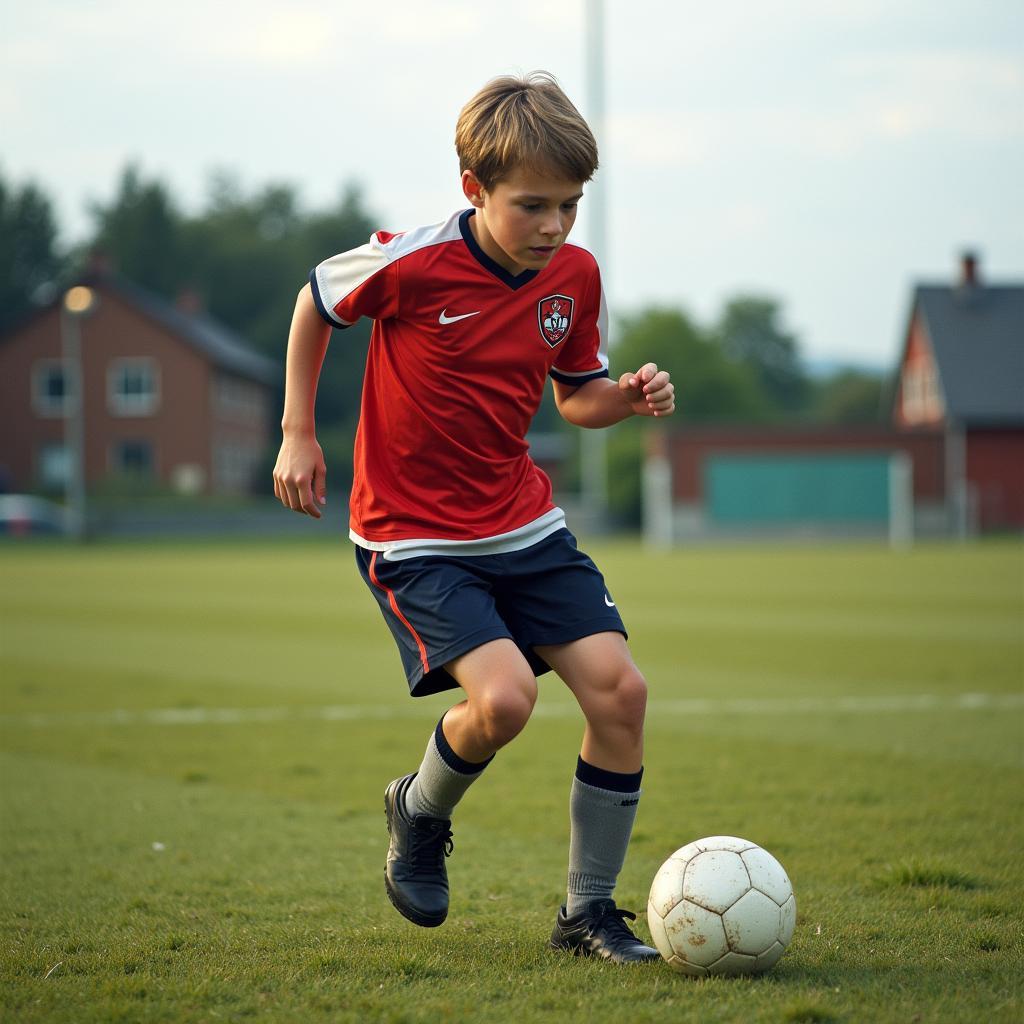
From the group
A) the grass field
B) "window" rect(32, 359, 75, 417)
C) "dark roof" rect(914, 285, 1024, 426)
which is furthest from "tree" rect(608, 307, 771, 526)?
the grass field

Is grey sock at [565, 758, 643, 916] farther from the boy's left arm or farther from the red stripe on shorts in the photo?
the boy's left arm

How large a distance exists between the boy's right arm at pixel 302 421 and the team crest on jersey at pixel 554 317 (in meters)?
0.61

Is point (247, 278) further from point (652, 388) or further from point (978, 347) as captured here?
point (652, 388)

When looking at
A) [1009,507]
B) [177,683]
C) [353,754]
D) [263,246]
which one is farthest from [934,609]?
[263,246]

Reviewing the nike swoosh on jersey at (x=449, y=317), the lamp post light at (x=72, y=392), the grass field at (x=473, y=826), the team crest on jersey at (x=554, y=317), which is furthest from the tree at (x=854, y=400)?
the nike swoosh on jersey at (x=449, y=317)

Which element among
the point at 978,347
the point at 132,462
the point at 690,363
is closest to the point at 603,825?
the point at 978,347

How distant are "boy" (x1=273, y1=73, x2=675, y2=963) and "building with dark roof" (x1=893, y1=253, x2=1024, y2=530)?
42884mm

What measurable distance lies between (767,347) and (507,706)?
110 meters

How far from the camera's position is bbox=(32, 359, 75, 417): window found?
5512 cm

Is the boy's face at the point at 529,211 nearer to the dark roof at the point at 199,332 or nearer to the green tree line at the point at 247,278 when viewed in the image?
the dark roof at the point at 199,332

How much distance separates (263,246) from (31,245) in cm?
1338

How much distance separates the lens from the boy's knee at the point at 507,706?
11.9 feet

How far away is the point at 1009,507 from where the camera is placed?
45594 millimetres

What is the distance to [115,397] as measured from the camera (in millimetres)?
55906
